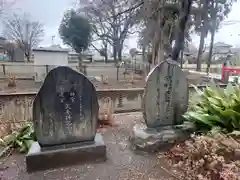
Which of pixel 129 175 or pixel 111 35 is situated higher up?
pixel 111 35

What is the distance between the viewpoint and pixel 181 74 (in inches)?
139

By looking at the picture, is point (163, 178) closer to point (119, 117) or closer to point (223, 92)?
point (223, 92)

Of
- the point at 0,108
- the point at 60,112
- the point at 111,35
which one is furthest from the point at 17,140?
the point at 111,35

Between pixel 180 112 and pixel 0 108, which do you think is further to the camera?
pixel 0 108

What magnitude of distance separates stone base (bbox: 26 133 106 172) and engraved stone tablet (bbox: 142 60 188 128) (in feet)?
3.25

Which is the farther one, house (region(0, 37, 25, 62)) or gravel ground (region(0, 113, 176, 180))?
house (region(0, 37, 25, 62))

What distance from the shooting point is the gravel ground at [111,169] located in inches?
100.0

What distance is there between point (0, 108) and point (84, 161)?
2771mm

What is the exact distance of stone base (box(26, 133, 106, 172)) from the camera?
2.68 metres

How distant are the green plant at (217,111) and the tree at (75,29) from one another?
19.9 metres

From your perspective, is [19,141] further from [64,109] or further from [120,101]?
[120,101]

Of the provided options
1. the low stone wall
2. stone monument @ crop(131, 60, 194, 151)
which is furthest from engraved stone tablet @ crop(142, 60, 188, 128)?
the low stone wall

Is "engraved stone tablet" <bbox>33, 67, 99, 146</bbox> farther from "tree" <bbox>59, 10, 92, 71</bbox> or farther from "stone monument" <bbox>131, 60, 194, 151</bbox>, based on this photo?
"tree" <bbox>59, 10, 92, 71</bbox>

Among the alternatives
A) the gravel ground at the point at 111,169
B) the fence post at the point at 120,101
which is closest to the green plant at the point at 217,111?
the gravel ground at the point at 111,169
